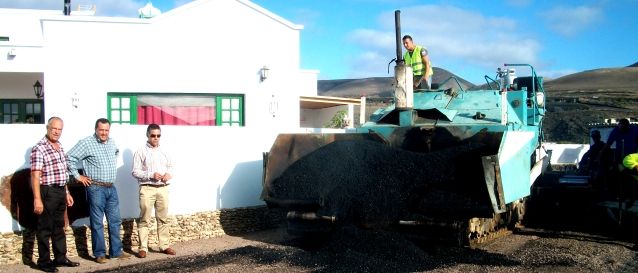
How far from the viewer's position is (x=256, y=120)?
42.0 ft

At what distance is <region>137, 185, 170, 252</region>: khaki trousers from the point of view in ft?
25.1

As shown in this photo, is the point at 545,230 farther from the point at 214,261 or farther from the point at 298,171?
the point at 214,261

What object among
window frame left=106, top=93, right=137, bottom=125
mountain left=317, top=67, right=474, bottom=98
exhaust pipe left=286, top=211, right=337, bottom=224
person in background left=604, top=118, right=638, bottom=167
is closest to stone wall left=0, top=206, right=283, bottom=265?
exhaust pipe left=286, top=211, right=337, bottom=224

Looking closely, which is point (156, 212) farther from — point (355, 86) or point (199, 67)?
point (355, 86)

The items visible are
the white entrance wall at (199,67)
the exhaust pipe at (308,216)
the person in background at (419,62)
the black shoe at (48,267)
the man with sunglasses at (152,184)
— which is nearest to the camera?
the black shoe at (48,267)

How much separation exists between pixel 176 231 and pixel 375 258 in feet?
10.2

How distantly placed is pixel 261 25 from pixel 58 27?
A: 397 centimetres

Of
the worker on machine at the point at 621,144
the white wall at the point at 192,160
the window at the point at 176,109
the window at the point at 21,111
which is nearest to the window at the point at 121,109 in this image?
the window at the point at 176,109

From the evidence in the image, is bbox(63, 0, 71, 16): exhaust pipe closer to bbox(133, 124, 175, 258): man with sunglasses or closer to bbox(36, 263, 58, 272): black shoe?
bbox(133, 124, 175, 258): man with sunglasses

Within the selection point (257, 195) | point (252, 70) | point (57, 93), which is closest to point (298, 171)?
point (257, 195)

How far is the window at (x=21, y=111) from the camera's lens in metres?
14.5

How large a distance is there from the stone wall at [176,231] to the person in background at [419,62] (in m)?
3.08

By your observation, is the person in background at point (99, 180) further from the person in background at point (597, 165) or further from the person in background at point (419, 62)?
the person in background at point (597, 165)

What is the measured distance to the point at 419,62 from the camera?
945cm
